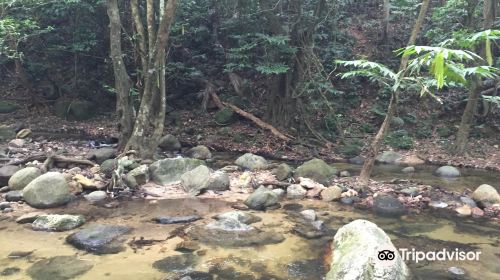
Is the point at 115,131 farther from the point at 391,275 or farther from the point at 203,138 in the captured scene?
the point at 391,275

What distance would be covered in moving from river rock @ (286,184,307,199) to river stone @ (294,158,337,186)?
2.08 ft

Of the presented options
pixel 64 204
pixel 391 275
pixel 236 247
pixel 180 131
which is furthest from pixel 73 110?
pixel 391 275

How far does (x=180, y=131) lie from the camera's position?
15.4m

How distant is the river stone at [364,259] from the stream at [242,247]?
0.36 m

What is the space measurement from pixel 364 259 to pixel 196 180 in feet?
16.0

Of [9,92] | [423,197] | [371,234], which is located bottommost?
[423,197]

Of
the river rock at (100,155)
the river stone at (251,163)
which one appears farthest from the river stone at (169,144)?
the river stone at (251,163)

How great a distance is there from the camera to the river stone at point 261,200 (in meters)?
8.34

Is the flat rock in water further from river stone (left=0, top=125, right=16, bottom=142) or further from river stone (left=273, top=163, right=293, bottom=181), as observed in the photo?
river stone (left=0, top=125, right=16, bottom=142)

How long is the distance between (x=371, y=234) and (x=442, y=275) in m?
1.13

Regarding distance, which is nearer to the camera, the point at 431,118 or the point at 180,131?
the point at 180,131

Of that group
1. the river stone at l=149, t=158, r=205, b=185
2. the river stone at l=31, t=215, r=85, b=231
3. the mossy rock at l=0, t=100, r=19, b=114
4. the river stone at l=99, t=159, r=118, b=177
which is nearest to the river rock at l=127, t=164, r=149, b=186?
the river stone at l=149, t=158, r=205, b=185

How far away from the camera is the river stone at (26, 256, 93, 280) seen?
5.34 m

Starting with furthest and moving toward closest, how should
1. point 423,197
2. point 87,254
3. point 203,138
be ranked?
point 203,138 → point 423,197 → point 87,254
